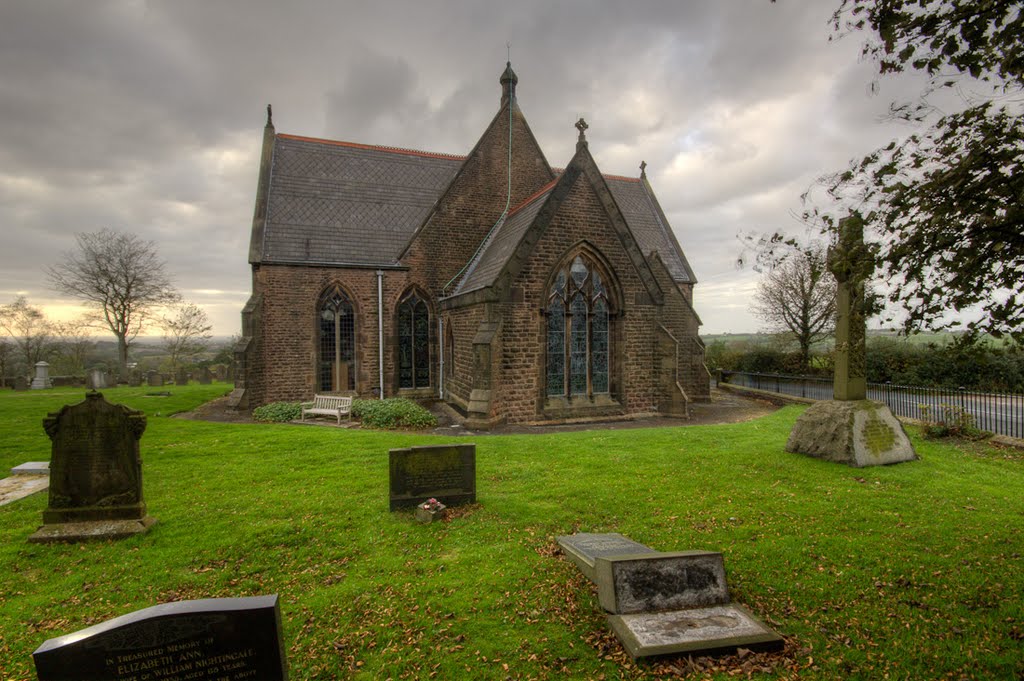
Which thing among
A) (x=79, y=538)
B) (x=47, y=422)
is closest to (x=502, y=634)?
(x=79, y=538)

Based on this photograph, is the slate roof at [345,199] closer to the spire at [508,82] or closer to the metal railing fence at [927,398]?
the spire at [508,82]

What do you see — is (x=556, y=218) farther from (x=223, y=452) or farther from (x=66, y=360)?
(x=66, y=360)

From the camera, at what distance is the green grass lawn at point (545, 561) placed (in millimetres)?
4242

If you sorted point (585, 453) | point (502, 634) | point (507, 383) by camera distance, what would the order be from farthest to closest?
point (507, 383), point (585, 453), point (502, 634)

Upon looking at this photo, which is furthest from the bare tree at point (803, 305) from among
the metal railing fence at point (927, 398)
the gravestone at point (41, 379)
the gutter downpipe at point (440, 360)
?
the gravestone at point (41, 379)

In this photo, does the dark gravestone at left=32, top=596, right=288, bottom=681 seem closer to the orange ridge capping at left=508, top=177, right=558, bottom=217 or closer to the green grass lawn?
the green grass lawn

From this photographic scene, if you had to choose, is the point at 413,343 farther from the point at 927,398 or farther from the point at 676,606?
the point at 927,398

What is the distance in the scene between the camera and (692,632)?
13.9 ft

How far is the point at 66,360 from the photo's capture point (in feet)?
122

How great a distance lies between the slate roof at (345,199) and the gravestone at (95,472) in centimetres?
1244

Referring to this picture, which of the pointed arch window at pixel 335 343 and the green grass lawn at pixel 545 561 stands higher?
the pointed arch window at pixel 335 343

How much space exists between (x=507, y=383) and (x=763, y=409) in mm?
11764

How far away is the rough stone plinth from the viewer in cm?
955

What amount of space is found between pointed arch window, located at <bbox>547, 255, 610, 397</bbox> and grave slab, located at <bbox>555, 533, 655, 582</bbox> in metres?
9.61
